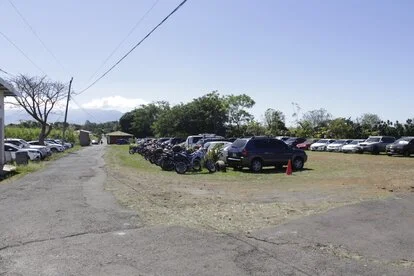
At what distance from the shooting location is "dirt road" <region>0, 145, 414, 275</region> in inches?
253

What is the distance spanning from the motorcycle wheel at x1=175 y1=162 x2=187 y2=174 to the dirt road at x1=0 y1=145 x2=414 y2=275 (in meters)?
12.1

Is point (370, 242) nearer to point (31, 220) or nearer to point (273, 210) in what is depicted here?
point (273, 210)

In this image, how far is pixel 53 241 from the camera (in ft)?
26.0

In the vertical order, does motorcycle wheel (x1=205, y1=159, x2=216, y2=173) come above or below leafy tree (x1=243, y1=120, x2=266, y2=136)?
below

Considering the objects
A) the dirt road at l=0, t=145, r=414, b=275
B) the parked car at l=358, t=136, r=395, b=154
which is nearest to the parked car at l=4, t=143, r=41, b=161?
the dirt road at l=0, t=145, r=414, b=275

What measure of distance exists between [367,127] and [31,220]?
240ft

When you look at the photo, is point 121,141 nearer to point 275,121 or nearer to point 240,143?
point 275,121

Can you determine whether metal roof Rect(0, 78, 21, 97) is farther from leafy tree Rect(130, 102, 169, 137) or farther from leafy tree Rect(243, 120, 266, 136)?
leafy tree Rect(130, 102, 169, 137)

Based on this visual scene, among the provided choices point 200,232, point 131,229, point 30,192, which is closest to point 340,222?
point 200,232

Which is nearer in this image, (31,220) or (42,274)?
(42,274)

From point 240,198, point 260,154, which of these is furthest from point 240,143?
point 240,198

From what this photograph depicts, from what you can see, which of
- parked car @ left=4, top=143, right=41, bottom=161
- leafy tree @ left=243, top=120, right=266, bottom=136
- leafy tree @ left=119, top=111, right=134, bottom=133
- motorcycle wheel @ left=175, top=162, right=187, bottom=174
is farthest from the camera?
leafy tree @ left=119, top=111, right=134, bottom=133

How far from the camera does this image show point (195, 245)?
7645mm

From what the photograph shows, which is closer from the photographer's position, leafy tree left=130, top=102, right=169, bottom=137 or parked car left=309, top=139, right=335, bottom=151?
parked car left=309, top=139, right=335, bottom=151
